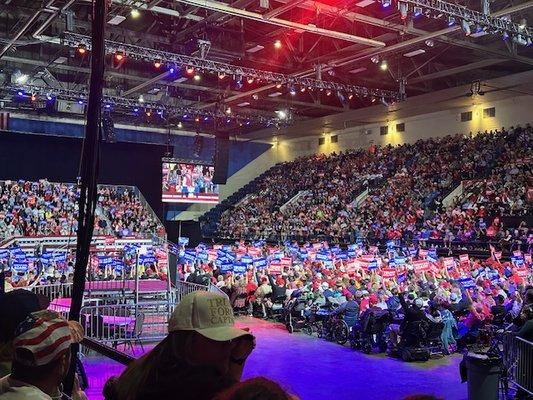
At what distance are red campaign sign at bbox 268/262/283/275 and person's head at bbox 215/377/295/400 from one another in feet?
52.9

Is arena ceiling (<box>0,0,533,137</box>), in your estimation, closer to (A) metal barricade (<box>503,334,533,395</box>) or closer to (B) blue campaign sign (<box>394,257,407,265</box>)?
(B) blue campaign sign (<box>394,257,407,265</box>)

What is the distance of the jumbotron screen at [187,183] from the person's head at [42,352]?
32.3 metres

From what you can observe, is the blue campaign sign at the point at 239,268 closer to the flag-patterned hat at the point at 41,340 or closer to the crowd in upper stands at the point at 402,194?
the crowd in upper stands at the point at 402,194

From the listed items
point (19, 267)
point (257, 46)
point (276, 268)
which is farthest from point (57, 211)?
point (276, 268)

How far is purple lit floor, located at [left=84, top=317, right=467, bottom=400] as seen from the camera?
936 cm

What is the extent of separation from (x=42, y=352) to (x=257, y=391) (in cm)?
128

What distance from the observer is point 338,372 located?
10.6m

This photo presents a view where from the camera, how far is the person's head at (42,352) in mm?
2180

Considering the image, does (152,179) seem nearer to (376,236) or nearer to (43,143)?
(43,143)

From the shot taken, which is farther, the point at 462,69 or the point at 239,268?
the point at 462,69

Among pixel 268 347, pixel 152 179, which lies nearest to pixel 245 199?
pixel 152 179

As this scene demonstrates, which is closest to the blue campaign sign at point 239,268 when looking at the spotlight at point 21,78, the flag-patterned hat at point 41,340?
the spotlight at point 21,78

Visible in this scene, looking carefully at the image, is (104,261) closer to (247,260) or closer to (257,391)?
(247,260)

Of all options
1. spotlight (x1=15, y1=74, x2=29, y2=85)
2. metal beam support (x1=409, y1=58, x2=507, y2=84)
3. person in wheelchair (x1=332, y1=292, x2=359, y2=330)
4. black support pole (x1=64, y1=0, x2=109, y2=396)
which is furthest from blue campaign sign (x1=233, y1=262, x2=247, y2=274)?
black support pole (x1=64, y1=0, x2=109, y2=396)
